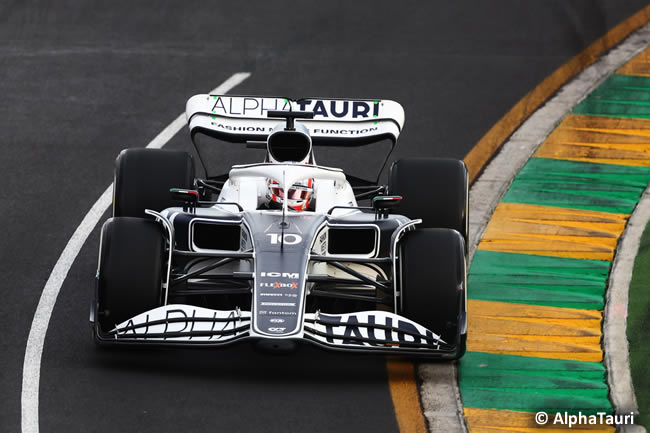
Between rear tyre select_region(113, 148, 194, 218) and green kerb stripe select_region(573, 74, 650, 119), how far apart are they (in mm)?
6833

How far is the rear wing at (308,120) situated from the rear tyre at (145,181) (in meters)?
0.62

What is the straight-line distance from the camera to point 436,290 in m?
11.1

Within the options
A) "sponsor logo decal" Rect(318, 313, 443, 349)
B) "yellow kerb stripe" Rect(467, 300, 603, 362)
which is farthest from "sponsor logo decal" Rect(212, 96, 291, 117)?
"sponsor logo decal" Rect(318, 313, 443, 349)

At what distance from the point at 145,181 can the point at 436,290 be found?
347cm

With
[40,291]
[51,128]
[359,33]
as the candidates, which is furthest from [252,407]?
[359,33]

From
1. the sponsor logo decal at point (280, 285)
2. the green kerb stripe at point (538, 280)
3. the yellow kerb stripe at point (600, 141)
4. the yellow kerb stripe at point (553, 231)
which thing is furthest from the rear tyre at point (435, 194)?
the yellow kerb stripe at point (600, 141)

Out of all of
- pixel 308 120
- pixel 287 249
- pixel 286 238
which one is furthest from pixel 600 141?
pixel 287 249

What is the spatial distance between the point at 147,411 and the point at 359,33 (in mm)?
10774

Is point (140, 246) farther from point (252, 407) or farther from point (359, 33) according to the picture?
point (359, 33)

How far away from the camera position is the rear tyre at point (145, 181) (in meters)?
13.1

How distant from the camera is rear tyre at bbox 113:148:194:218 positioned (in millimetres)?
13078

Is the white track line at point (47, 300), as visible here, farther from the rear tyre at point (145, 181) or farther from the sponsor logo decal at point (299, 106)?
the sponsor logo decal at point (299, 106)

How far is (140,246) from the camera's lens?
1119 cm

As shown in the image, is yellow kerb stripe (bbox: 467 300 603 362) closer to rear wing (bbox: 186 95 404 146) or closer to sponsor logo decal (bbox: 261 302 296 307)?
sponsor logo decal (bbox: 261 302 296 307)
